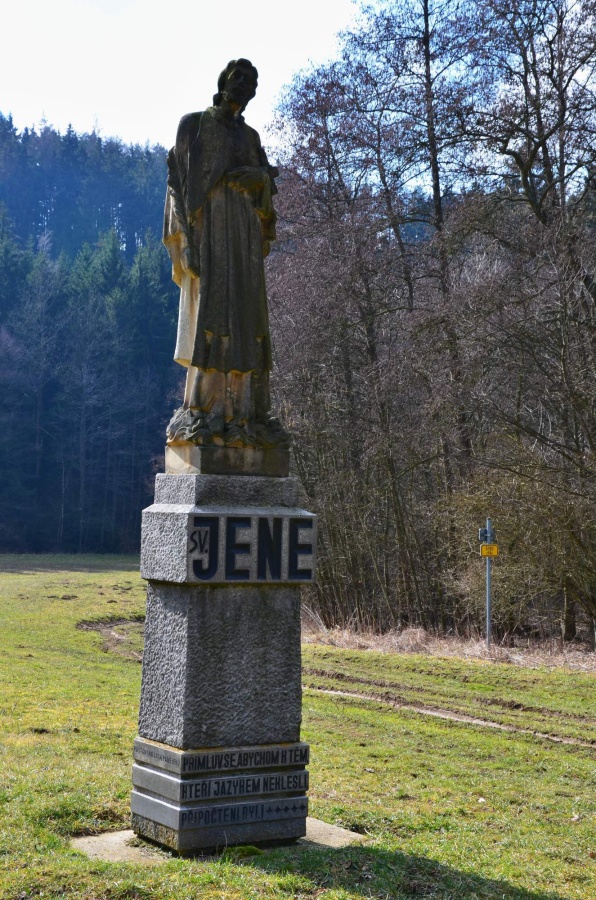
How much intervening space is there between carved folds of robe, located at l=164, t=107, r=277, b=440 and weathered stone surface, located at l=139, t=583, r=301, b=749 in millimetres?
1125

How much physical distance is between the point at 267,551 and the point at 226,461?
1.92 ft

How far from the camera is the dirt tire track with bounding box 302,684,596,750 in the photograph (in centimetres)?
1139

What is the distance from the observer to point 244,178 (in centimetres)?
675

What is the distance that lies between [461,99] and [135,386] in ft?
142

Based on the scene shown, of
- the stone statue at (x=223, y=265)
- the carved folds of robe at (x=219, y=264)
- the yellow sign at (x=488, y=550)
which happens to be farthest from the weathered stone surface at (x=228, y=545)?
the yellow sign at (x=488, y=550)

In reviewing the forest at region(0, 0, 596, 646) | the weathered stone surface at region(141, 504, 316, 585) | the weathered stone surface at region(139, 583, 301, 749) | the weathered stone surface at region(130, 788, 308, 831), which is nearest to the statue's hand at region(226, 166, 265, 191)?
the weathered stone surface at region(141, 504, 316, 585)

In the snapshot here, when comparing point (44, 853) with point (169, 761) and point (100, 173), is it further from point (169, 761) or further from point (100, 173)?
point (100, 173)

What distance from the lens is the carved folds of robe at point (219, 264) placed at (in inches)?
261

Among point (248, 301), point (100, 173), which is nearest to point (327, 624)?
point (248, 301)

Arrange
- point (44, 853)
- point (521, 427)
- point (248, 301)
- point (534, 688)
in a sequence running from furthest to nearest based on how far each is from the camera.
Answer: point (521, 427) → point (534, 688) → point (248, 301) → point (44, 853)

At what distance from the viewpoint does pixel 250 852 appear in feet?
19.8

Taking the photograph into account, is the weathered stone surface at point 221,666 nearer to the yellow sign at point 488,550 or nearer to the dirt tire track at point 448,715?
the dirt tire track at point 448,715

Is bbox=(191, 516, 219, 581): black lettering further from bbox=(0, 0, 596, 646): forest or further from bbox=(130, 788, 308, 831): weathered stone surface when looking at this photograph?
bbox=(0, 0, 596, 646): forest

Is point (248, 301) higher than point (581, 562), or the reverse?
point (248, 301)
